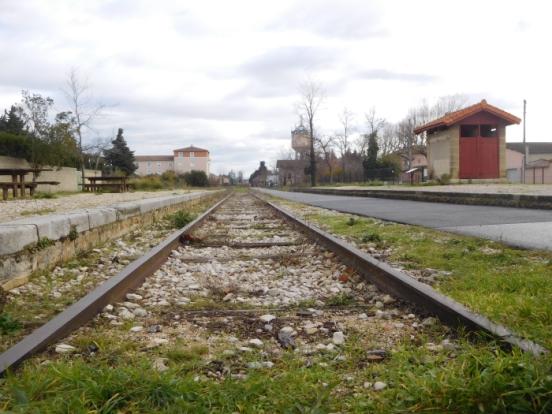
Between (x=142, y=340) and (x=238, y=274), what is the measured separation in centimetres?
213

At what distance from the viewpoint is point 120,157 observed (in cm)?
7906

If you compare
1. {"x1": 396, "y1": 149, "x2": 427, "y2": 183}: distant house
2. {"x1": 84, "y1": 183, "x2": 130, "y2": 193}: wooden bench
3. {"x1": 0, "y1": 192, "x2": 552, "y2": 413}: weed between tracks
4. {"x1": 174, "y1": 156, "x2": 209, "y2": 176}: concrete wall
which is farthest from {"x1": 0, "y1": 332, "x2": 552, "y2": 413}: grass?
{"x1": 174, "y1": 156, "x2": 209, "y2": 176}: concrete wall

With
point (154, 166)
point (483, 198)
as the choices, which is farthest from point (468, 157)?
point (154, 166)

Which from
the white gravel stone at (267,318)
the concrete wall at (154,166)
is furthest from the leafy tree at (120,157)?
the white gravel stone at (267,318)

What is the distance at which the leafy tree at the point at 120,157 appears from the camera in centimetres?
7894

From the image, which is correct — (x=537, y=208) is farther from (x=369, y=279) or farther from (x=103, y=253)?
(x=103, y=253)

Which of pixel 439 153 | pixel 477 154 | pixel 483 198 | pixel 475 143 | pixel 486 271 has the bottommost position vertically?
pixel 486 271

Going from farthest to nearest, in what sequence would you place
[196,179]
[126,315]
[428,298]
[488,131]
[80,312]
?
[196,179] < [488,131] < [126,315] < [428,298] < [80,312]

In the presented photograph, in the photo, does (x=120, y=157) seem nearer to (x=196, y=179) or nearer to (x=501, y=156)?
(x=196, y=179)

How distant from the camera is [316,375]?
2.13 meters

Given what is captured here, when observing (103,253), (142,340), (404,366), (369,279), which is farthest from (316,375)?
(103,253)

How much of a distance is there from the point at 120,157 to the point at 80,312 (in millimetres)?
80178

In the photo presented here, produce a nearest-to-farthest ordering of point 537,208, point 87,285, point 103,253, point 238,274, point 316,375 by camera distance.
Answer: point 316,375 → point 87,285 → point 238,274 → point 103,253 → point 537,208

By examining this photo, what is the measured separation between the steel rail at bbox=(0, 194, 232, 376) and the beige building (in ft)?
459
